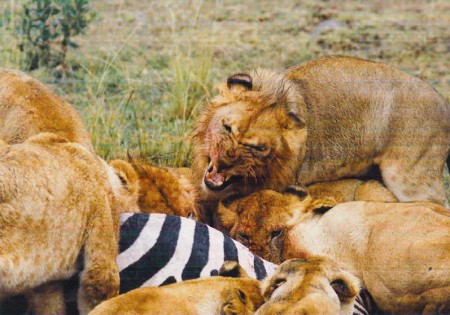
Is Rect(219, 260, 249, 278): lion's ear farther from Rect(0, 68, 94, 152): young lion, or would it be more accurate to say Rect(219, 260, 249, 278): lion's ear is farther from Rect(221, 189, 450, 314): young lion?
Rect(0, 68, 94, 152): young lion

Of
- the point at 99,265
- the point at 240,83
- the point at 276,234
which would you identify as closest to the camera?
→ the point at 99,265

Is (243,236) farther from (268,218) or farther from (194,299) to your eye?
(194,299)

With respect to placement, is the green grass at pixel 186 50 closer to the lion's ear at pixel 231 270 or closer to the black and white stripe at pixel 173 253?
the black and white stripe at pixel 173 253

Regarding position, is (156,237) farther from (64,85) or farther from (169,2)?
(169,2)

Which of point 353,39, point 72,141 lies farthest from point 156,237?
point 353,39

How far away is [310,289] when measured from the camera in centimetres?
259

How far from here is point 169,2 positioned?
24.3ft

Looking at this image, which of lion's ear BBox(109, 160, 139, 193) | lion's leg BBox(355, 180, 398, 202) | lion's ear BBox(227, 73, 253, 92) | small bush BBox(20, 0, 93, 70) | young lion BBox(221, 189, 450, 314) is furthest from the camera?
small bush BBox(20, 0, 93, 70)

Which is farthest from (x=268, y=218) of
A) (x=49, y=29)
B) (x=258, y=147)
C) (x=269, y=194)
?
(x=49, y=29)

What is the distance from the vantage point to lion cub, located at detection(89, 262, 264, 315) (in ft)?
8.50

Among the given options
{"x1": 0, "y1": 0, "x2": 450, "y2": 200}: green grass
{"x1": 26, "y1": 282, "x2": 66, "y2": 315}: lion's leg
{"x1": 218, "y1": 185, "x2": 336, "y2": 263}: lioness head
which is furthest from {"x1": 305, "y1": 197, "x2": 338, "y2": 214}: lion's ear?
{"x1": 0, "y1": 0, "x2": 450, "y2": 200}: green grass

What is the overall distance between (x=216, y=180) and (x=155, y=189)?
0.72ft

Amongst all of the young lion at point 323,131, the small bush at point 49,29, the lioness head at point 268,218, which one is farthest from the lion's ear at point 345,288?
the small bush at point 49,29

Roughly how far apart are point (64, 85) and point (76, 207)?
3425mm
